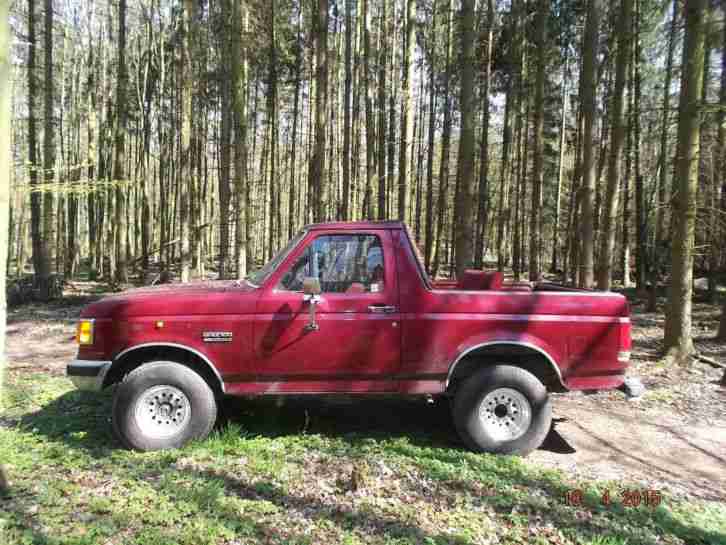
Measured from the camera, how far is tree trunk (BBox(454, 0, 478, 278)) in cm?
901

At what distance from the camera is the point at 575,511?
3.48 m

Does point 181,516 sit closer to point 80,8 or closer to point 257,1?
point 257,1

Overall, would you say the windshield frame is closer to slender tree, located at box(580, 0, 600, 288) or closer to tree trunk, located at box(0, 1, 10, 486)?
tree trunk, located at box(0, 1, 10, 486)

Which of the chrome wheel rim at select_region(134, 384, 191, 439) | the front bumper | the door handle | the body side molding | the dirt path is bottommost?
the dirt path

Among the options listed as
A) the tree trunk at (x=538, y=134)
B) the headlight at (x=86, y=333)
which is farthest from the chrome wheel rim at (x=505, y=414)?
the tree trunk at (x=538, y=134)

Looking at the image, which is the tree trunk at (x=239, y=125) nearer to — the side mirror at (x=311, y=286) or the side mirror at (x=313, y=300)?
the side mirror at (x=313, y=300)

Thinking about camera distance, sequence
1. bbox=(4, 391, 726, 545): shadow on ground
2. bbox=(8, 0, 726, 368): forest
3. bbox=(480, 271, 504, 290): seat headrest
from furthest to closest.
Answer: bbox=(8, 0, 726, 368): forest → bbox=(480, 271, 504, 290): seat headrest → bbox=(4, 391, 726, 545): shadow on ground

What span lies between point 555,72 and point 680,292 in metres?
15.8

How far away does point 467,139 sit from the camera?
921 cm

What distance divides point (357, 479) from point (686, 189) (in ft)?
23.0

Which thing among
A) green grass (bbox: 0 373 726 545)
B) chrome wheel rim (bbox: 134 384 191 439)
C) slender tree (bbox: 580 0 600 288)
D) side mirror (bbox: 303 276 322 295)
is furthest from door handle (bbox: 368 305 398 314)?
slender tree (bbox: 580 0 600 288)

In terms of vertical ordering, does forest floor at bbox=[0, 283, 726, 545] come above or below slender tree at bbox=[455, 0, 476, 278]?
below

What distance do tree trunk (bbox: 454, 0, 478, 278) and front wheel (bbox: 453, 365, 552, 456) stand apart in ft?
15.2

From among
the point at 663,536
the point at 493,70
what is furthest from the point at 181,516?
the point at 493,70
